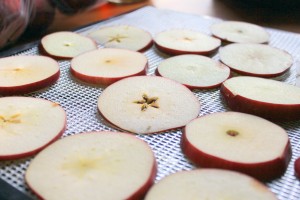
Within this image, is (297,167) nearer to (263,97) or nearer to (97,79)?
(263,97)

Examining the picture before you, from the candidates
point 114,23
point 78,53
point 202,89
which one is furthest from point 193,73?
point 114,23

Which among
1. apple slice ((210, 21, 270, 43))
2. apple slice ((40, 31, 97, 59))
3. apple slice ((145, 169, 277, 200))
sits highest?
apple slice ((210, 21, 270, 43))

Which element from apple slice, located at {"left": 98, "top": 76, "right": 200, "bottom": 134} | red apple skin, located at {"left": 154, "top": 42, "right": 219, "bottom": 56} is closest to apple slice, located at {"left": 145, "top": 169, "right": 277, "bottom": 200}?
apple slice, located at {"left": 98, "top": 76, "right": 200, "bottom": 134}

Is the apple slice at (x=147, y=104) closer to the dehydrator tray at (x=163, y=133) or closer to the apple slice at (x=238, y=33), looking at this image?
the dehydrator tray at (x=163, y=133)

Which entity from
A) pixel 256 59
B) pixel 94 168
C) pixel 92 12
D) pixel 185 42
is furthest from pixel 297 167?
pixel 92 12

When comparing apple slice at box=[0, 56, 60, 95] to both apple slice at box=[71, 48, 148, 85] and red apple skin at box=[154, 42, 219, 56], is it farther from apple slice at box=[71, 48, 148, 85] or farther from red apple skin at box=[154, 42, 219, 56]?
red apple skin at box=[154, 42, 219, 56]

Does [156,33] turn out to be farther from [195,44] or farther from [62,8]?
[62,8]
